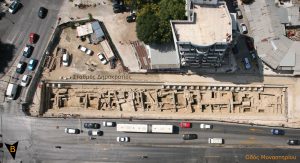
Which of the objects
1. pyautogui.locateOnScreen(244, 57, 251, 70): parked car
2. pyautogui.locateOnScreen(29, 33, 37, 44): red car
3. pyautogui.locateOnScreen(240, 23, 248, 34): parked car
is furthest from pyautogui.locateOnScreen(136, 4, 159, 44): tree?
pyautogui.locateOnScreen(29, 33, 37, 44): red car

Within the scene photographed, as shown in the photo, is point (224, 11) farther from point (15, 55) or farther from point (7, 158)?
point (7, 158)

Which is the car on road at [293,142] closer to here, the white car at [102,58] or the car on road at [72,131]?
the white car at [102,58]

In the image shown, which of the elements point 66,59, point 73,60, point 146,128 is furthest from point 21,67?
point 146,128

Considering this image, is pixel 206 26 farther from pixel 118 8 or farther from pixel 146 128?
pixel 146 128

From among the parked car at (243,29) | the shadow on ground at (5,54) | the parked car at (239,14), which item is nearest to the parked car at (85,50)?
the shadow on ground at (5,54)

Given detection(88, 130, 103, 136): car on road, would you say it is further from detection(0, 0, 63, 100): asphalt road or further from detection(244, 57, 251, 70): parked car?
detection(244, 57, 251, 70): parked car
